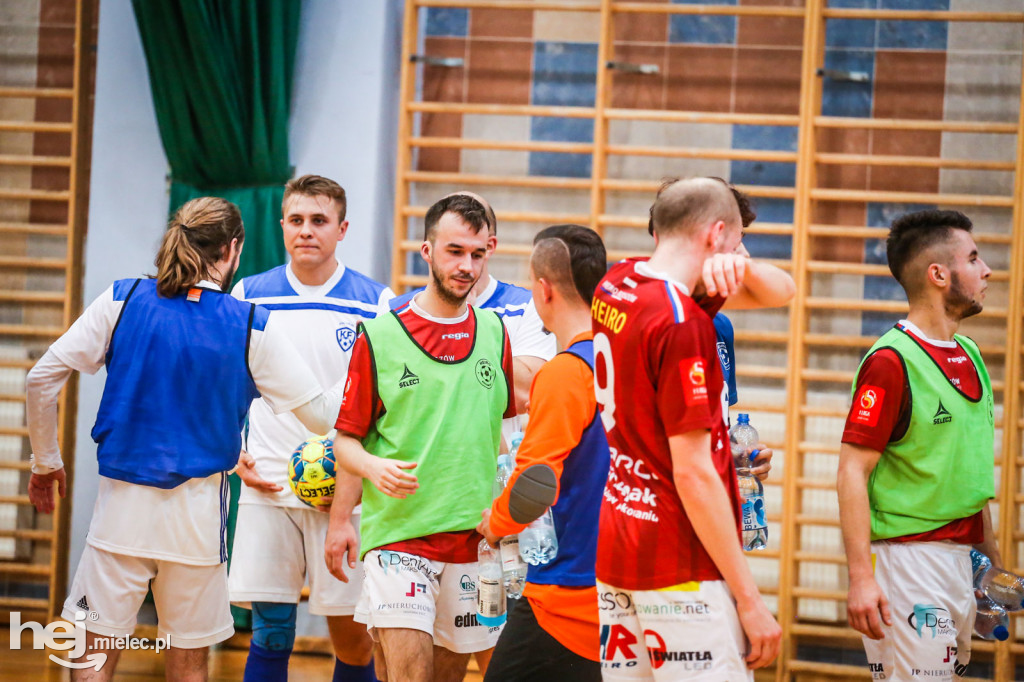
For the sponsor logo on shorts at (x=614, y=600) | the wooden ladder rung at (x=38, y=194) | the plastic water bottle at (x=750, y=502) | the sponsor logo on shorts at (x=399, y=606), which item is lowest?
the sponsor logo on shorts at (x=399, y=606)

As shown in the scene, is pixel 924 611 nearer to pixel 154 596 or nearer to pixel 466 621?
pixel 466 621

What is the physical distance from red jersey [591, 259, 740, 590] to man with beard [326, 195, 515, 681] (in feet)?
2.63

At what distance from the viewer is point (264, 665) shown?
3580mm

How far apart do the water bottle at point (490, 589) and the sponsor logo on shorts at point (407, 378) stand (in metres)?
0.53

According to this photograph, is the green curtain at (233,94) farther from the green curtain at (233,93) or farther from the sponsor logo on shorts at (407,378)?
the sponsor logo on shorts at (407,378)

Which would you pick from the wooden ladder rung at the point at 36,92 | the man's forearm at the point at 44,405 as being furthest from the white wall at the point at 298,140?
the man's forearm at the point at 44,405

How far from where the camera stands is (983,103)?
5.09m

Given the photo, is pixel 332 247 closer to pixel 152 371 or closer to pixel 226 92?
pixel 152 371

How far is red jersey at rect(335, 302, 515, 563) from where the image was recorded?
2836mm

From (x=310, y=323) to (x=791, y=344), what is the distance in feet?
8.67

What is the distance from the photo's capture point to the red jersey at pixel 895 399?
288 centimetres

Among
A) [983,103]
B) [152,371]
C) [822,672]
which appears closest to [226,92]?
[152,371]

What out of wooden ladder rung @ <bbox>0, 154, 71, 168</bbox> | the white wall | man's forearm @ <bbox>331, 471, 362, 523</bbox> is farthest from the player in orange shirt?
wooden ladder rung @ <bbox>0, 154, 71, 168</bbox>

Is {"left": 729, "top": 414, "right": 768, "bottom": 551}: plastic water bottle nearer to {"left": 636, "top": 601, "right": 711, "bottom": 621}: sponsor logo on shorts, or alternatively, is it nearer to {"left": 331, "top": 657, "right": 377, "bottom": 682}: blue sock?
{"left": 636, "top": 601, "right": 711, "bottom": 621}: sponsor logo on shorts
